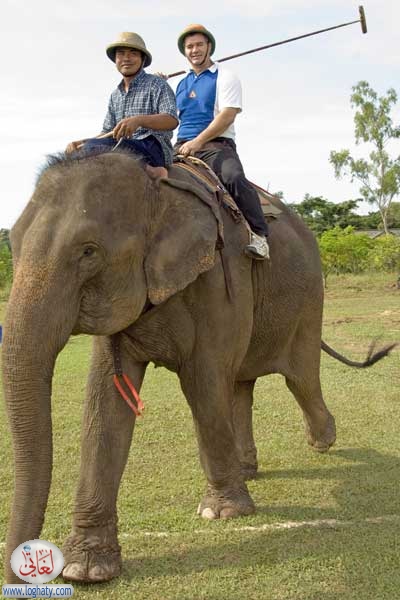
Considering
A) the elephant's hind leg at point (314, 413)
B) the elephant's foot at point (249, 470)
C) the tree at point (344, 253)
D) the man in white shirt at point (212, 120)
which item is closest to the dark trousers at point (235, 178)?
the man in white shirt at point (212, 120)

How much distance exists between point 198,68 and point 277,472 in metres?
2.67

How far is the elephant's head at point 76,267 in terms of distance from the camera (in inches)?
111

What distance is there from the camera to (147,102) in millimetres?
3791

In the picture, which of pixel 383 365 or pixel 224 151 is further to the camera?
pixel 383 365

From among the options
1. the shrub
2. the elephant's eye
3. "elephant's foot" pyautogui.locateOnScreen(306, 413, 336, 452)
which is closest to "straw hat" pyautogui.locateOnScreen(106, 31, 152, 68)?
the elephant's eye

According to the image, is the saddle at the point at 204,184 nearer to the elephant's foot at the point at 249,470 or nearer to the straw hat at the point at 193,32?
the straw hat at the point at 193,32

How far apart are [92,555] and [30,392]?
3.54 feet

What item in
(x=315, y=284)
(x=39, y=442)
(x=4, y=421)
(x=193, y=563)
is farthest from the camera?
(x=4, y=421)

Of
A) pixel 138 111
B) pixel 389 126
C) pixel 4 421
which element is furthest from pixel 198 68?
pixel 389 126

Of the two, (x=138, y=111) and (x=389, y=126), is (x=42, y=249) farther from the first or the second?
(x=389, y=126)

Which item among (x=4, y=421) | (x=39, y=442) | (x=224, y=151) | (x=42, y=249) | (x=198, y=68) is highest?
(x=198, y=68)

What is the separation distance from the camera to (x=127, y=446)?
12.3 ft

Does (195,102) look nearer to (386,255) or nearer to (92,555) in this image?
(92,555)

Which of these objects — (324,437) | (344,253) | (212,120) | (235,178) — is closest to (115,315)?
(235,178)
